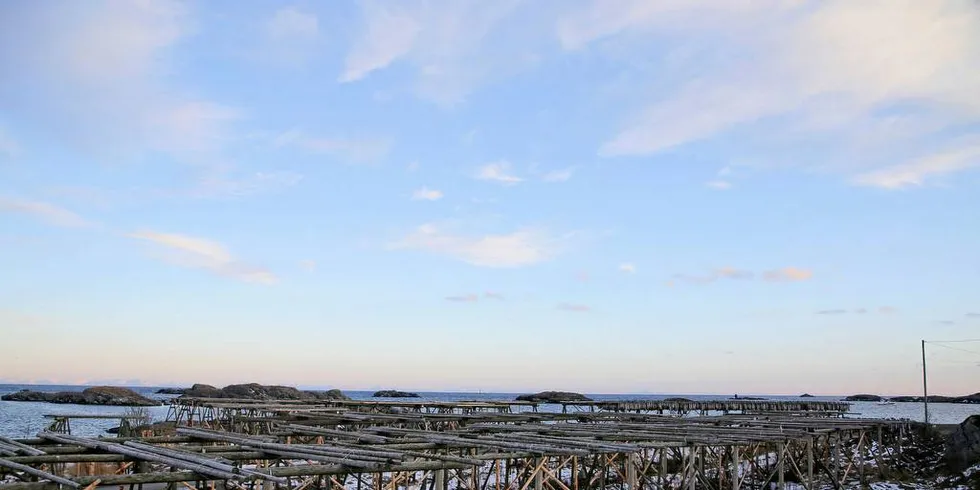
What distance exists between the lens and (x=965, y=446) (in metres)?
35.4

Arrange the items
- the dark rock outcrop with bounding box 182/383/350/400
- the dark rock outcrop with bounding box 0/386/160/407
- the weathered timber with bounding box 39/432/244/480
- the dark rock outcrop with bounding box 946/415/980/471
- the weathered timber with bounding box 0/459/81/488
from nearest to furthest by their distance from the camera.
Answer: the weathered timber with bounding box 0/459/81/488, the weathered timber with bounding box 39/432/244/480, the dark rock outcrop with bounding box 946/415/980/471, the dark rock outcrop with bounding box 182/383/350/400, the dark rock outcrop with bounding box 0/386/160/407

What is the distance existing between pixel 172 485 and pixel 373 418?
66.2ft

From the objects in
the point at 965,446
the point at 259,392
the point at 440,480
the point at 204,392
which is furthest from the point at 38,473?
the point at 204,392

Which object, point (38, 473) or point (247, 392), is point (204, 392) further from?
point (38, 473)

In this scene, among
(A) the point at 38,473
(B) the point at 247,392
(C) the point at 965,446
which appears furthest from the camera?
(B) the point at 247,392

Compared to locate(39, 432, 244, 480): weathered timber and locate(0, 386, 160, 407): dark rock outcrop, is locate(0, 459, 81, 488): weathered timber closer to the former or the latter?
locate(39, 432, 244, 480): weathered timber

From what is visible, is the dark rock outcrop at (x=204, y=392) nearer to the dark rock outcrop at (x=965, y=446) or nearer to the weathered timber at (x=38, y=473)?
the dark rock outcrop at (x=965, y=446)

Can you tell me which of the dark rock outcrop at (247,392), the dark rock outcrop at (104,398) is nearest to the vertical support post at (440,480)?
the dark rock outcrop at (247,392)

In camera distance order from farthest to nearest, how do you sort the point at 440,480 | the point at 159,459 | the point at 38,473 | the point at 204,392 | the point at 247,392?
the point at 204,392 < the point at 247,392 < the point at 440,480 < the point at 159,459 < the point at 38,473

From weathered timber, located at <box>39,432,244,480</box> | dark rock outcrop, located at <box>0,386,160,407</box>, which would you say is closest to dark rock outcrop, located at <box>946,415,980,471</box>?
weathered timber, located at <box>39,432,244,480</box>

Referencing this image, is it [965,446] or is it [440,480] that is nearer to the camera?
[440,480]

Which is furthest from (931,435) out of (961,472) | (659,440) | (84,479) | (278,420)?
(84,479)

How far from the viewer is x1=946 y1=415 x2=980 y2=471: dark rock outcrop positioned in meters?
34.3

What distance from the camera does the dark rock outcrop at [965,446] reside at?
34.3 m
